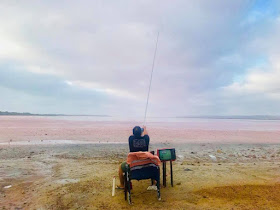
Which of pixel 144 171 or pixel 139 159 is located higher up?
pixel 139 159

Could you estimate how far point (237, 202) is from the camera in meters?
5.20

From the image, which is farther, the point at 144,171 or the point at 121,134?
the point at 121,134

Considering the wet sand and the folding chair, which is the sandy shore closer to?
the wet sand

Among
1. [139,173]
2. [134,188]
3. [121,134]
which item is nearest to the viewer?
[139,173]

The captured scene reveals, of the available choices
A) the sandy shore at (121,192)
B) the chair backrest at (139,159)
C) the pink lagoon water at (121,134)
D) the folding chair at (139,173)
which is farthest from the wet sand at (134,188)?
the pink lagoon water at (121,134)

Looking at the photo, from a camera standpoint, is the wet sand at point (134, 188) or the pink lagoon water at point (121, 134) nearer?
the wet sand at point (134, 188)

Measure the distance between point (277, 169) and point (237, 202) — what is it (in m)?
4.05

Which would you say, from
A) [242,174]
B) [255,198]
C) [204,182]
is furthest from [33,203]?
[242,174]

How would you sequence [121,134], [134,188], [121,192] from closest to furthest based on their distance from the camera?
[121,192]
[134,188]
[121,134]

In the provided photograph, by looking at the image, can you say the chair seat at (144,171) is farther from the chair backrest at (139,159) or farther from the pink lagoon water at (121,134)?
the pink lagoon water at (121,134)

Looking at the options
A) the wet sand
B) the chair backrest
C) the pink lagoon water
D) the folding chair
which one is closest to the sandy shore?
the wet sand

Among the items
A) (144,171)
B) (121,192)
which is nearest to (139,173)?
(144,171)

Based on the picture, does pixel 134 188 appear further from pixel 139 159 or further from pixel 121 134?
pixel 121 134

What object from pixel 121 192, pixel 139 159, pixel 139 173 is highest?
pixel 139 159
